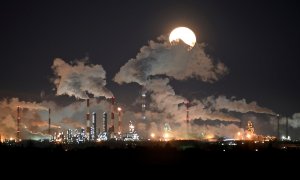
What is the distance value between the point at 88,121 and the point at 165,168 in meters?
126

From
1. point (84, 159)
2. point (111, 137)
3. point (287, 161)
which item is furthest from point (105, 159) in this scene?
point (111, 137)

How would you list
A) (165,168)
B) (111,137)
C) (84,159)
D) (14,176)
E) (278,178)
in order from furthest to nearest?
1. (111,137)
2. (84,159)
3. (165,168)
4. (278,178)
5. (14,176)

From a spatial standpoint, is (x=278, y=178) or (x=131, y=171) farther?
(x=131, y=171)

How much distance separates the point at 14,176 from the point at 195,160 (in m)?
20.4

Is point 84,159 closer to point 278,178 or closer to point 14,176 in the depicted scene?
point 14,176

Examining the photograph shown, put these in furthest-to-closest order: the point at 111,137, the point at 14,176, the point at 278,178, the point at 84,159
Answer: the point at 111,137 → the point at 84,159 → the point at 278,178 → the point at 14,176

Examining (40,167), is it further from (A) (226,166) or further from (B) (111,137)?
(B) (111,137)

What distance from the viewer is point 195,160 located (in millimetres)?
49531

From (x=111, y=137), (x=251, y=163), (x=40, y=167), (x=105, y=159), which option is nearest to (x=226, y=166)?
(x=251, y=163)

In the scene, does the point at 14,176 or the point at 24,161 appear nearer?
Result: the point at 14,176

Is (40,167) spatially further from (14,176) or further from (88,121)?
(88,121)

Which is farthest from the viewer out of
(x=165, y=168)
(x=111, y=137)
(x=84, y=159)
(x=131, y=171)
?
(x=111, y=137)

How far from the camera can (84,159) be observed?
156 ft

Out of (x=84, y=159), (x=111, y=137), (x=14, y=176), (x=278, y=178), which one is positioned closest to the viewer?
(x=14, y=176)
